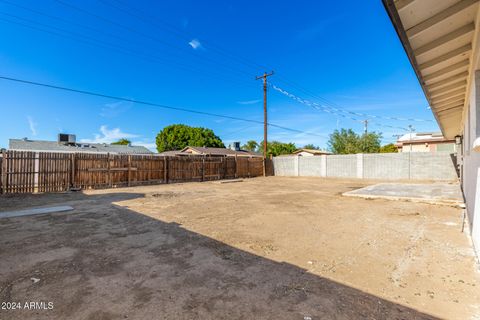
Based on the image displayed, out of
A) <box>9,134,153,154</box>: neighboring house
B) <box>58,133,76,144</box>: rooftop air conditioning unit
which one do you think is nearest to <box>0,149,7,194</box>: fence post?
<box>9,134,153,154</box>: neighboring house

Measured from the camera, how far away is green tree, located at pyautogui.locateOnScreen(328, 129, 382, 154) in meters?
27.4

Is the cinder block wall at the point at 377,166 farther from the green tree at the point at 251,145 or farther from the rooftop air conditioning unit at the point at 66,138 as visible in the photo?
the green tree at the point at 251,145

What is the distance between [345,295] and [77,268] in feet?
9.69

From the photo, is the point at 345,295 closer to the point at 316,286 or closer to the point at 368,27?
the point at 316,286

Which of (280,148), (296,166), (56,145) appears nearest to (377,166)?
(296,166)

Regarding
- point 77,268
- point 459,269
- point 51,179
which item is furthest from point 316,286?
point 51,179

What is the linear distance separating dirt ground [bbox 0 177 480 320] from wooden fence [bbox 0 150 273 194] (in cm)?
531

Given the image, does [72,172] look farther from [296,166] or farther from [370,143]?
[370,143]

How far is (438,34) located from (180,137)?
40.6 metres

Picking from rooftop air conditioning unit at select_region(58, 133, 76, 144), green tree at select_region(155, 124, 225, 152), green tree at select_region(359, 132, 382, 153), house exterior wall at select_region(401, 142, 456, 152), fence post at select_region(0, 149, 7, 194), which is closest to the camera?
fence post at select_region(0, 149, 7, 194)

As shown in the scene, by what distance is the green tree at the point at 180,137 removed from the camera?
41.3 metres

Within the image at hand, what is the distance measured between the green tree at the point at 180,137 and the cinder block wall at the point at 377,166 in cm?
2349

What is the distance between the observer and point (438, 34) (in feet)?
9.46

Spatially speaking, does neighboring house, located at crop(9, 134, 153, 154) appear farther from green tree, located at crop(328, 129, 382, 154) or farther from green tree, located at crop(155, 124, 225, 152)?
green tree, located at crop(328, 129, 382, 154)
